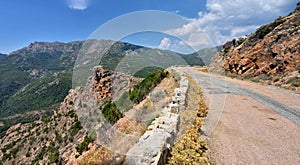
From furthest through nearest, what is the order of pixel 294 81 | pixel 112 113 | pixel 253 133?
pixel 294 81 → pixel 112 113 → pixel 253 133

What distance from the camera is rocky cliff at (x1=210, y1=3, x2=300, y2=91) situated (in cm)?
1946

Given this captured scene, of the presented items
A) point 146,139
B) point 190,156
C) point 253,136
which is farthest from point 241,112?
point 146,139

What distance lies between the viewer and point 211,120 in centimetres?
820

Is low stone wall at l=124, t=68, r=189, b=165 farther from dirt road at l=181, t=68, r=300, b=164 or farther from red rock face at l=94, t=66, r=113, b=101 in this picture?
red rock face at l=94, t=66, r=113, b=101

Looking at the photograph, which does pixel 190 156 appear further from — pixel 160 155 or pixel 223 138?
pixel 223 138

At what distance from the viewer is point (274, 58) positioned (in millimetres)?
22969

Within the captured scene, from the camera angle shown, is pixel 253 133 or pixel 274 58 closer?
pixel 253 133

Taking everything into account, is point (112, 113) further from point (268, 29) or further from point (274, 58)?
point (268, 29)

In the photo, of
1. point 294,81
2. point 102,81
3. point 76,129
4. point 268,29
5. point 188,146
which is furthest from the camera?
point 102,81

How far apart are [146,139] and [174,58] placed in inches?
311

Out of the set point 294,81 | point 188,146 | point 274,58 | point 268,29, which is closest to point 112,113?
point 188,146

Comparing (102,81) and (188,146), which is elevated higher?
(102,81)

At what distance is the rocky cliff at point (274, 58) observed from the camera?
19456 millimetres

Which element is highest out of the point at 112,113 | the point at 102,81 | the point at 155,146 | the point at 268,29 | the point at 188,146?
the point at 268,29
